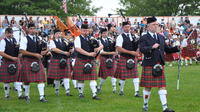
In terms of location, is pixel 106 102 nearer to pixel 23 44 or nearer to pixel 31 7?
pixel 23 44

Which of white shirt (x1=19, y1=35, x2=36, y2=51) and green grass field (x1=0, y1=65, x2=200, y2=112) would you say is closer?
green grass field (x1=0, y1=65, x2=200, y2=112)

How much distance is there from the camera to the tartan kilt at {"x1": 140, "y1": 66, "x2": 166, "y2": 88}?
281 inches

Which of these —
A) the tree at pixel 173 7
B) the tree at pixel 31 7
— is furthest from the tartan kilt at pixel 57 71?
the tree at pixel 173 7

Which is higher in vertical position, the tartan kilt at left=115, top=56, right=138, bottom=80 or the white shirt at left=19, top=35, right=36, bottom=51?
the white shirt at left=19, top=35, right=36, bottom=51

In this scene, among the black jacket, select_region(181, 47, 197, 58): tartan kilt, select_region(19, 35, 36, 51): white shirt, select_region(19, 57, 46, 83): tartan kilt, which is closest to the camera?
the black jacket

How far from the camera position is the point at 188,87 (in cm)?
1084

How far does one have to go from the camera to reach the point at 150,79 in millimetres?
7191

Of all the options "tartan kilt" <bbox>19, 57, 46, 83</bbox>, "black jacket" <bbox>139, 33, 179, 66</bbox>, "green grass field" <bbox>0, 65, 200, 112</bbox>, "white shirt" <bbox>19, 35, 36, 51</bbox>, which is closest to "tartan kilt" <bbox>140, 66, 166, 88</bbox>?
"black jacket" <bbox>139, 33, 179, 66</bbox>

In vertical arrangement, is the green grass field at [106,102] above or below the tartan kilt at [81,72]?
below

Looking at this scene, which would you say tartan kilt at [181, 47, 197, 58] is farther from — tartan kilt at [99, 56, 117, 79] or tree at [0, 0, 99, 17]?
tree at [0, 0, 99, 17]

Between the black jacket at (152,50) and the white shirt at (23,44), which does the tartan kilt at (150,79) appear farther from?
the white shirt at (23,44)

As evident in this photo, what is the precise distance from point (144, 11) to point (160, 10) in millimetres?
4088

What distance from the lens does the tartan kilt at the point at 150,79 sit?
7125 millimetres

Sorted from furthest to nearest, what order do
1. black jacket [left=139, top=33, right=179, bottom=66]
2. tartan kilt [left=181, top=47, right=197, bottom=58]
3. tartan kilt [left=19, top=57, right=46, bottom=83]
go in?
tartan kilt [left=181, top=47, right=197, bottom=58] < tartan kilt [left=19, top=57, right=46, bottom=83] < black jacket [left=139, top=33, right=179, bottom=66]
